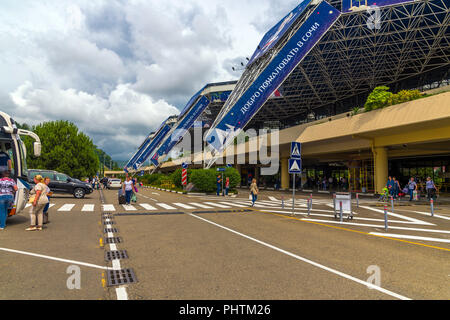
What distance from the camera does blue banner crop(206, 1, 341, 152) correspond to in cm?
2786

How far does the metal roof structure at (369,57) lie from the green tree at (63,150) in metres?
26.4

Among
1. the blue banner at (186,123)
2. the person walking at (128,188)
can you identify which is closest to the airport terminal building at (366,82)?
the person walking at (128,188)

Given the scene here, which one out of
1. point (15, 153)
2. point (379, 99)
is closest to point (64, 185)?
point (15, 153)

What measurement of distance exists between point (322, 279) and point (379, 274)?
1.10 meters

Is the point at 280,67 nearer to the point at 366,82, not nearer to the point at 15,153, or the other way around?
the point at 366,82

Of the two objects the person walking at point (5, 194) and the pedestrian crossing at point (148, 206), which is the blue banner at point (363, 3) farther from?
the person walking at point (5, 194)

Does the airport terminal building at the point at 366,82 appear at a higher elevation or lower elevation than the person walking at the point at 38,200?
higher

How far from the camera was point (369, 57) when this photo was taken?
119ft

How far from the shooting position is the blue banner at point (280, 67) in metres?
27.9

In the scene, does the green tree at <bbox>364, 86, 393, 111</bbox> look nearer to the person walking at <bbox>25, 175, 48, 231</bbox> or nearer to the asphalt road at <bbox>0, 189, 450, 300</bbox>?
the asphalt road at <bbox>0, 189, 450, 300</bbox>

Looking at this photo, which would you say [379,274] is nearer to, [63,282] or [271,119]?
[63,282]

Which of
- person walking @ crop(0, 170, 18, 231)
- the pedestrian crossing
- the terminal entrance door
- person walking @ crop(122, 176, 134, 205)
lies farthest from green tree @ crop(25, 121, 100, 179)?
the terminal entrance door

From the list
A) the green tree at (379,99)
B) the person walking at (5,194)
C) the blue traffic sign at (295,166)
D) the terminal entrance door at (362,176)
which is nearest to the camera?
the person walking at (5,194)

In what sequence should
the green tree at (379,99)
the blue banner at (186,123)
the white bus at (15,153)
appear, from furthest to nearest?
the blue banner at (186,123) → the green tree at (379,99) → the white bus at (15,153)
